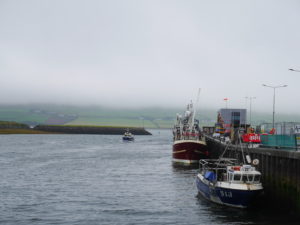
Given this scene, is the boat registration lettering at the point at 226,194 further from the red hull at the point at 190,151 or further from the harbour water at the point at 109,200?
the red hull at the point at 190,151

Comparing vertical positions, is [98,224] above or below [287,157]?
below

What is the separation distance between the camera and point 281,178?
34219 millimetres

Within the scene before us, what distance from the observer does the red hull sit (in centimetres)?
7231

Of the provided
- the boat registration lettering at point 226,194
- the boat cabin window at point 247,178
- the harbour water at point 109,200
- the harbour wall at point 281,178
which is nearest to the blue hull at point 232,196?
the boat registration lettering at point 226,194

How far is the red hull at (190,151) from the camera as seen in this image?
7231 centimetres

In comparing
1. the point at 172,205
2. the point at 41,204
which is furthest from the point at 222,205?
the point at 41,204

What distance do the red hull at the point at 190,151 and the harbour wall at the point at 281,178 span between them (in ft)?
104

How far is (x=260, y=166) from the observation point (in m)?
39.8

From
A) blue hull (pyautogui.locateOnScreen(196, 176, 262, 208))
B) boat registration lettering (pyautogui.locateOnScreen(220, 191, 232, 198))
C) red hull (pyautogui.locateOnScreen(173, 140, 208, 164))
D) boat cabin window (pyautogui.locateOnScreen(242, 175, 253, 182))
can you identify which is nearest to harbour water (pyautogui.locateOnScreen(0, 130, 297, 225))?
blue hull (pyautogui.locateOnScreen(196, 176, 262, 208))

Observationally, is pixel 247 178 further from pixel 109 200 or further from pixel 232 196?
pixel 109 200

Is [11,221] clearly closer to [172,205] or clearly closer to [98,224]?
[98,224]

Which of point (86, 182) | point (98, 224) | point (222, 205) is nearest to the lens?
point (98, 224)

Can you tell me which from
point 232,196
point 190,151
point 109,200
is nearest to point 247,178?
point 232,196

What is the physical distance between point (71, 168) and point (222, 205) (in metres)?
34.7
